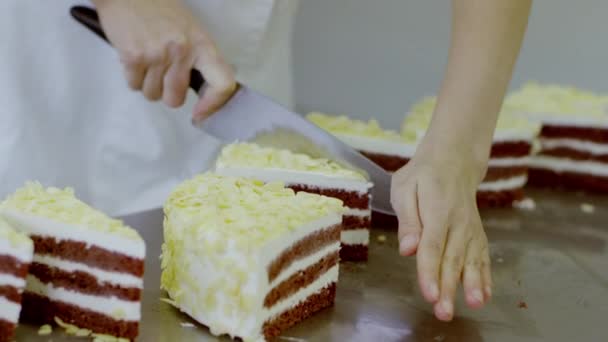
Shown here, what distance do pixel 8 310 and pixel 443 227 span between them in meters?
1.01

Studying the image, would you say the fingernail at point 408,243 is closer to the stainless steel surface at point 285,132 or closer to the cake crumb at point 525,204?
the stainless steel surface at point 285,132

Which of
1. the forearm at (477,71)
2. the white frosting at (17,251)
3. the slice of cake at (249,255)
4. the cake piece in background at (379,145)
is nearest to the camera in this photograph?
the white frosting at (17,251)

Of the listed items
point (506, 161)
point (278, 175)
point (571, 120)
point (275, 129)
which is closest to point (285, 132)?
point (275, 129)

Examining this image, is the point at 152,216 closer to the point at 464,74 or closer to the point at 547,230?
the point at 464,74

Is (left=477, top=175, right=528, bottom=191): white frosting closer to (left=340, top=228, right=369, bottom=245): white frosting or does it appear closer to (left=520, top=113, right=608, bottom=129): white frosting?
(left=520, top=113, right=608, bottom=129): white frosting

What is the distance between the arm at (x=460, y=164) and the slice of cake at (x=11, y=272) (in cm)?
87

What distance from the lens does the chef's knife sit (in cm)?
282

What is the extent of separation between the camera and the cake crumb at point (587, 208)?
3.55 m

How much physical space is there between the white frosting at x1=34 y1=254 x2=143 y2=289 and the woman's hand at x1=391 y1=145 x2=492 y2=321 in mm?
640

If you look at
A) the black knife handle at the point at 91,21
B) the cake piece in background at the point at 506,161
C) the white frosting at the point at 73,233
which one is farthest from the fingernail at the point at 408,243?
the cake piece in background at the point at 506,161

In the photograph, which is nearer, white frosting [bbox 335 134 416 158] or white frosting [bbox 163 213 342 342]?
white frosting [bbox 163 213 342 342]

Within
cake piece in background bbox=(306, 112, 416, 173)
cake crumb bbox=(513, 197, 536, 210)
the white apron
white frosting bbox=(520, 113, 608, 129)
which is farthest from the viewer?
white frosting bbox=(520, 113, 608, 129)

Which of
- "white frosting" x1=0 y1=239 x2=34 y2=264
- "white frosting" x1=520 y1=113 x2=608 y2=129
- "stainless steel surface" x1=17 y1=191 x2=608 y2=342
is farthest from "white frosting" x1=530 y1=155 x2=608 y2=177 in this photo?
"white frosting" x1=0 y1=239 x2=34 y2=264

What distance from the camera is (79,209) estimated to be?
227 cm
